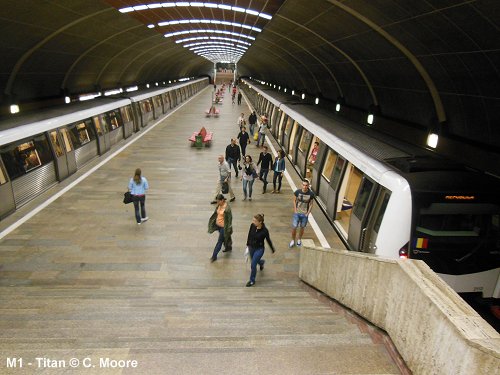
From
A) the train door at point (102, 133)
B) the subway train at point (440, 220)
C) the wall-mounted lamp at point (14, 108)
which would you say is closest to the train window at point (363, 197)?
the subway train at point (440, 220)

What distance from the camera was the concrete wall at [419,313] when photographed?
8.38 ft

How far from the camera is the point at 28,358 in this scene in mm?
3615

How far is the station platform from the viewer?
12.0ft

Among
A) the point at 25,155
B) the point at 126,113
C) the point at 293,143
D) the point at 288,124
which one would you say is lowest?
the point at 25,155

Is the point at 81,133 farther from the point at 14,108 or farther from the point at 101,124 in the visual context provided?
the point at 14,108

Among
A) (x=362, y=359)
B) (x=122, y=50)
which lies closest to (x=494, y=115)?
(x=362, y=359)

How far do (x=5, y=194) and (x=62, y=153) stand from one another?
3506 mm

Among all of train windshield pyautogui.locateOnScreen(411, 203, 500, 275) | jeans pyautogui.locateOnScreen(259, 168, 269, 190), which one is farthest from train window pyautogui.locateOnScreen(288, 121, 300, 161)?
train windshield pyautogui.locateOnScreen(411, 203, 500, 275)

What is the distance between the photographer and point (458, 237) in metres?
5.50

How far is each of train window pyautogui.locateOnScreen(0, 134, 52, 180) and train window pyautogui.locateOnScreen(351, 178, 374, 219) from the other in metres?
8.44

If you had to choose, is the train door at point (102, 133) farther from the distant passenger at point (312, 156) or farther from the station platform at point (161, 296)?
the distant passenger at point (312, 156)

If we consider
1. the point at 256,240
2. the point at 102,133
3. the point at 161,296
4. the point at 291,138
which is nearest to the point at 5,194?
the point at 161,296

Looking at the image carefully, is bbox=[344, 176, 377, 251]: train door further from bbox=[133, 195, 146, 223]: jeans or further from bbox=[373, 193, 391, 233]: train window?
bbox=[133, 195, 146, 223]: jeans

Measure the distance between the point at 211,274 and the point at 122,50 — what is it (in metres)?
19.7
